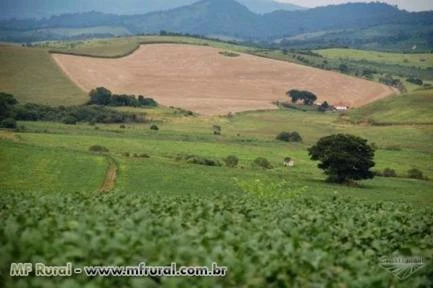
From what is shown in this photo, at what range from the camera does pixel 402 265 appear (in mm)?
15164

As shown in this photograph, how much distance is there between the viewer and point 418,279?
1337 centimetres

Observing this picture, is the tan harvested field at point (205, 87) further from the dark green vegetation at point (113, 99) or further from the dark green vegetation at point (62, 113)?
the dark green vegetation at point (62, 113)

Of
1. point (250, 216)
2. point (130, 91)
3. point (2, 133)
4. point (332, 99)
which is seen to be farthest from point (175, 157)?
point (332, 99)

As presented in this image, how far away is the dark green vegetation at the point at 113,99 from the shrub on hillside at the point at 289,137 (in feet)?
154

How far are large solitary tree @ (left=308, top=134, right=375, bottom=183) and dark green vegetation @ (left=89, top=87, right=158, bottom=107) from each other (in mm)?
83496

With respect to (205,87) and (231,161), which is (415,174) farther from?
(205,87)

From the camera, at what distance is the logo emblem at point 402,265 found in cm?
1468

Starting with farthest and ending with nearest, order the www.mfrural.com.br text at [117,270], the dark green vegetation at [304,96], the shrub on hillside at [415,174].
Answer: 1. the dark green vegetation at [304,96]
2. the shrub on hillside at [415,174]
3. the www.mfrural.com.br text at [117,270]

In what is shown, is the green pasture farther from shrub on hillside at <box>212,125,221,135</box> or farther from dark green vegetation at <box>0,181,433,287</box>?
shrub on hillside at <box>212,125,221,135</box>

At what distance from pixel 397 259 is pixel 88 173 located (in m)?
Result: 52.8

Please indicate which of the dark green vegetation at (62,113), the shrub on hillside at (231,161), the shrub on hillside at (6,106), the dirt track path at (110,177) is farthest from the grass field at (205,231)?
the dark green vegetation at (62,113)

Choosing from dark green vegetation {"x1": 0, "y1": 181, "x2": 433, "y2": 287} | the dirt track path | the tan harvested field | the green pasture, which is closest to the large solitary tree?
the dirt track path

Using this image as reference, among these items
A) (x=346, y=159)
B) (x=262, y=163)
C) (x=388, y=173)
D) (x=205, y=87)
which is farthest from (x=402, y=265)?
(x=205, y=87)

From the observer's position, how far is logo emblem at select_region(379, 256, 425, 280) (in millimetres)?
14680
